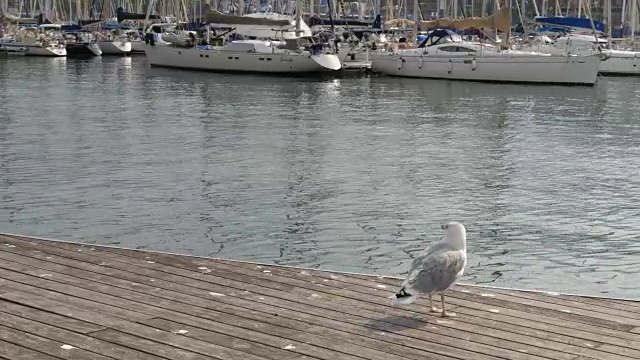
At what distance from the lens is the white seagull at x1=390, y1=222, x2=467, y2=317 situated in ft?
23.2

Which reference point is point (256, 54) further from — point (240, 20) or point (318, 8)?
point (318, 8)

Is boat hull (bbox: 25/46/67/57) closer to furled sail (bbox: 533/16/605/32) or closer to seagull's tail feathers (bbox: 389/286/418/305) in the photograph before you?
furled sail (bbox: 533/16/605/32)

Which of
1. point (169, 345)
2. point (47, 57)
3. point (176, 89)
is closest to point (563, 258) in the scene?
point (169, 345)

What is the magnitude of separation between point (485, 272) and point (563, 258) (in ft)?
4.97

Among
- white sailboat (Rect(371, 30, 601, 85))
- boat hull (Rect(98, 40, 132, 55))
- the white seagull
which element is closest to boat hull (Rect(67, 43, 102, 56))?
boat hull (Rect(98, 40, 132, 55))

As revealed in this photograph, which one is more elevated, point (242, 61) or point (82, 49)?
point (82, 49)

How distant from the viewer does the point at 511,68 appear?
47406mm

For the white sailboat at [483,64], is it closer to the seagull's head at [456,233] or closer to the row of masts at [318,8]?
the row of masts at [318,8]

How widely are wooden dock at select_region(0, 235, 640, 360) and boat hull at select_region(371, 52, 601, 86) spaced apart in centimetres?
3999

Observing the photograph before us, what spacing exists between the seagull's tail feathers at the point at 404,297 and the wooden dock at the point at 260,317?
0.52 ft

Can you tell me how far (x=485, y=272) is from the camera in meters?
12.3

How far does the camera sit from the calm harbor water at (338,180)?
44.8 ft

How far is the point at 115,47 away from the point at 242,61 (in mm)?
24619

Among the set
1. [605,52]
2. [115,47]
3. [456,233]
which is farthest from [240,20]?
[456,233]
